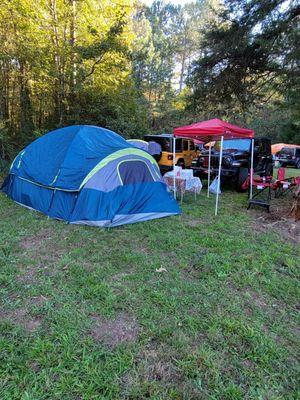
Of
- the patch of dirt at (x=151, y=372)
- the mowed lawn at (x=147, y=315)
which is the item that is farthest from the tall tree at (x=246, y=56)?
the patch of dirt at (x=151, y=372)

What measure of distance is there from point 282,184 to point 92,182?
5305 millimetres

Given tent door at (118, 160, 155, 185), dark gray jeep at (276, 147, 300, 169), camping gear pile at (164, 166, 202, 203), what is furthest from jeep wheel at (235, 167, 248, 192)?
dark gray jeep at (276, 147, 300, 169)

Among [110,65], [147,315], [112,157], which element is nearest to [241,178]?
[112,157]

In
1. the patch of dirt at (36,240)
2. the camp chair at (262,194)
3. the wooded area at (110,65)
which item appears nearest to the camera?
the patch of dirt at (36,240)

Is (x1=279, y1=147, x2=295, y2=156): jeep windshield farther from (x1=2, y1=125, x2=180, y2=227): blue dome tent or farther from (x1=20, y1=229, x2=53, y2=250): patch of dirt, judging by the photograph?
(x1=20, y1=229, x2=53, y2=250): patch of dirt

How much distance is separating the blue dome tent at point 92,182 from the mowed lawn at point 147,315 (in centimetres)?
55

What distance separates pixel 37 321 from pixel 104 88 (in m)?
9.91

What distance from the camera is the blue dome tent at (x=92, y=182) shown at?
484 centimetres

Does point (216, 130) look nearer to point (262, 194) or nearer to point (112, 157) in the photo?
point (112, 157)

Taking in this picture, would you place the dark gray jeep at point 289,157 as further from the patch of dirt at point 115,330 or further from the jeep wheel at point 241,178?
the patch of dirt at point 115,330

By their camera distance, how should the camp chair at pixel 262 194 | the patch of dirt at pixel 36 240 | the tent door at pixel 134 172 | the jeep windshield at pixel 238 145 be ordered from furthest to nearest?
the jeep windshield at pixel 238 145 < the camp chair at pixel 262 194 < the tent door at pixel 134 172 < the patch of dirt at pixel 36 240

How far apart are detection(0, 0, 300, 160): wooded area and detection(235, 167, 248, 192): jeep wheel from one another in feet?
Result: 7.32

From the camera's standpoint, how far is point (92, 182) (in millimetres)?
4875

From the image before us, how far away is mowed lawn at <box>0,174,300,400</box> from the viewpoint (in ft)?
6.14
